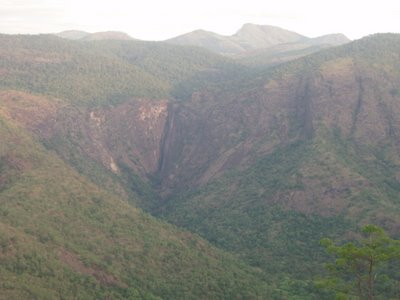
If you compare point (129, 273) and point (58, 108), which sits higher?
point (58, 108)

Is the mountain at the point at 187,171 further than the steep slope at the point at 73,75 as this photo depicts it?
No

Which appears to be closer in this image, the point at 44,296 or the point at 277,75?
the point at 44,296

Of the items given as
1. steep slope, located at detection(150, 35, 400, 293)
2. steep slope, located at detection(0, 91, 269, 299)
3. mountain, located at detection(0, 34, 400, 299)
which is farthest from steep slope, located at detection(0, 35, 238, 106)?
steep slope, located at detection(0, 91, 269, 299)

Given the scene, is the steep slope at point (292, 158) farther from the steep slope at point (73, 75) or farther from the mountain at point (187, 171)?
the steep slope at point (73, 75)

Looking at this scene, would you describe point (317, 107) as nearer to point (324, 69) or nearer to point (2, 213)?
point (324, 69)

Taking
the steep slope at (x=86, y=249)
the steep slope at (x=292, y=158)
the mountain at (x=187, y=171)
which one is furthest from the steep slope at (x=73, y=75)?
the steep slope at (x=86, y=249)

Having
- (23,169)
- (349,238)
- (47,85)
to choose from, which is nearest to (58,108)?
(47,85)

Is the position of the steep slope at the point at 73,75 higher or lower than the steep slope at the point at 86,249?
higher
